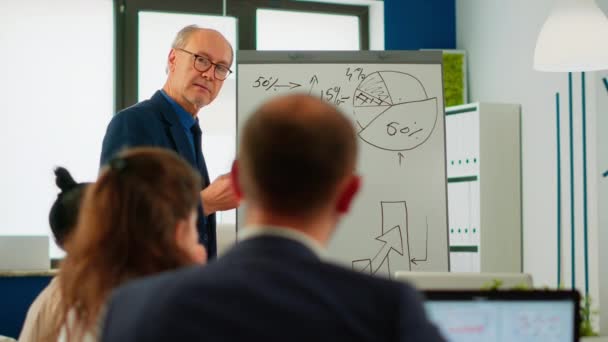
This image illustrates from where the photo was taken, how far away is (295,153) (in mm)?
895

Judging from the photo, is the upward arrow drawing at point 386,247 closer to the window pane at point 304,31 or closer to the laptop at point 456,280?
the laptop at point 456,280

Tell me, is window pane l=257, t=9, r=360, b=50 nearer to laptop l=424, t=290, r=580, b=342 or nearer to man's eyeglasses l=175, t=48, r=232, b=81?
man's eyeglasses l=175, t=48, r=232, b=81

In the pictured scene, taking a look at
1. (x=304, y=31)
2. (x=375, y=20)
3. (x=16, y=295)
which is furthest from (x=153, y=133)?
(x=375, y=20)

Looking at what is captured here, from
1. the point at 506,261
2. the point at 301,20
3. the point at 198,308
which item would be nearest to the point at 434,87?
the point at 506,261

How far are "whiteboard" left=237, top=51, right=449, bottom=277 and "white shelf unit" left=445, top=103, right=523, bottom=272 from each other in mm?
1251

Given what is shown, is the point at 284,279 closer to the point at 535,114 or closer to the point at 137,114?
the point at 137,114

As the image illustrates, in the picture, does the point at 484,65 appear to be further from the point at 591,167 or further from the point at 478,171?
the point at 591,167

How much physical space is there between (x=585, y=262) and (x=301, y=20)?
8.15 ft

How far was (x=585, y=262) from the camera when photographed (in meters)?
4.06

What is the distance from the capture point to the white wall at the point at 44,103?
484 centimetres

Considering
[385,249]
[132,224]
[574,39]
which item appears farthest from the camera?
[574,39]

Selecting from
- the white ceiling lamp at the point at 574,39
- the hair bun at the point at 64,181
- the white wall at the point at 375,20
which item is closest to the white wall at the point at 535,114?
the white ceiling lamp at the point at 574,39

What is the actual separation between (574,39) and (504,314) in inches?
96.7

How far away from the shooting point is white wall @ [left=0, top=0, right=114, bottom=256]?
484 cm
